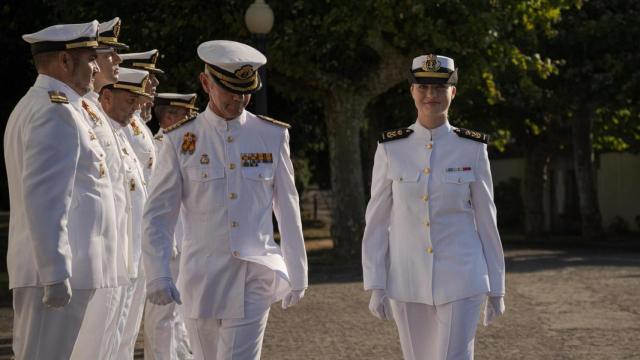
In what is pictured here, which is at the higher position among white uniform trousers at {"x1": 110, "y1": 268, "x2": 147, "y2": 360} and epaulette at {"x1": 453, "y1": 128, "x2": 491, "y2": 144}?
epaulette at {"x1": 453, "y1": 128, "x2": 491, "y2": 144}

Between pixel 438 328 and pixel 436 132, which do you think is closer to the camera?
pixel 438 328

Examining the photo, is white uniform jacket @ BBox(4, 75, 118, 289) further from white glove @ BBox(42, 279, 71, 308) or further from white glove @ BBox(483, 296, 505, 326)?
white glove @ BBox(483, 296, 505, 326)

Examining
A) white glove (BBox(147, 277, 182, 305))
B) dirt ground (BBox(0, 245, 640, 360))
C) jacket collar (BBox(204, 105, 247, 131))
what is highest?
jacket collar (BBox(204, 105, 247, 131))

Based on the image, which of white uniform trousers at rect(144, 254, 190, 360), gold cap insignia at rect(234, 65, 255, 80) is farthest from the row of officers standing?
white uniform trousers at rect(144, 254, 190, 360)

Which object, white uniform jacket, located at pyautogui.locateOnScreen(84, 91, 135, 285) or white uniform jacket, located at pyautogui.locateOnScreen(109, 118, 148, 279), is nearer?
white uniform jacket, located at pyautogui.locateOnScreen(84, 91, 135, 285)

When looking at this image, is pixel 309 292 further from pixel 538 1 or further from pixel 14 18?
pixel 14 18

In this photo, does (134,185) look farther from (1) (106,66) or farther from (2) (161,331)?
(1) (106,66)

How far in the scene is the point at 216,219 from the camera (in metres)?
6.44

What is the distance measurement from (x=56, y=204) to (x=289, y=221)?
56.7 inches

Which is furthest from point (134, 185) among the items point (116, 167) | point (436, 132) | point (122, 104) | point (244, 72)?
point (436, 132)

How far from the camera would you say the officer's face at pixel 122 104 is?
29.8 feet

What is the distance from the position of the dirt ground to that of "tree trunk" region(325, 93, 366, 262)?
3.53m

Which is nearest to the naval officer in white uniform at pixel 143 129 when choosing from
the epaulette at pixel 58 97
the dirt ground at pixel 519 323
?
the dirt ground at pixel 519 323

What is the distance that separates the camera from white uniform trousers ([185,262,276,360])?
6.25m
